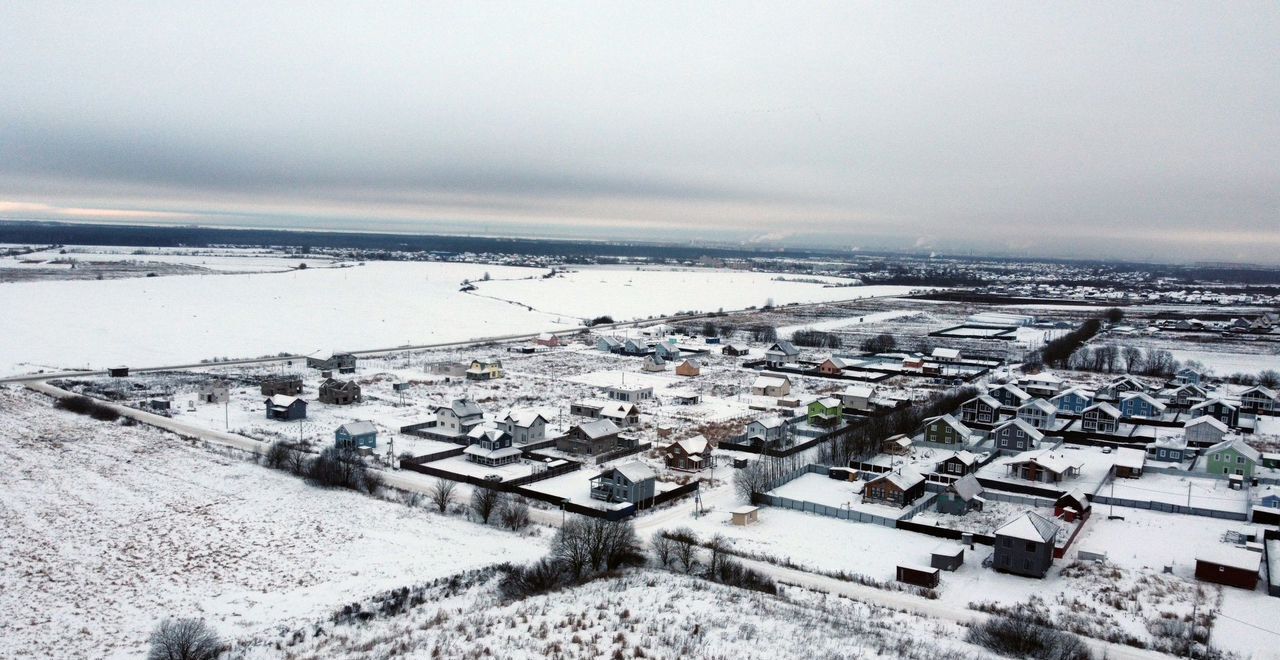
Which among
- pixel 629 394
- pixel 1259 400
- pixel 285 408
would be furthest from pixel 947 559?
pixel 1259 400

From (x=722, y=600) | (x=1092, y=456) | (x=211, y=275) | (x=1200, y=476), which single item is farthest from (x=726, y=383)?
(x=211, y=275)

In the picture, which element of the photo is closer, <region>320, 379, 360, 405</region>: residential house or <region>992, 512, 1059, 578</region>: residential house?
<region>992, 512, 1059, 578</region>: residential house

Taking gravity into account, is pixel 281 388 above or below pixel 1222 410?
below

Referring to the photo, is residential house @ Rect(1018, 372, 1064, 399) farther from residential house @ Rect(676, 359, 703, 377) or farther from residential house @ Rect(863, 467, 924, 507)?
residential house @ Rect(863, 467, 924, 507)

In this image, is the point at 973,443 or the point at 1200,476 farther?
the point at 973,443

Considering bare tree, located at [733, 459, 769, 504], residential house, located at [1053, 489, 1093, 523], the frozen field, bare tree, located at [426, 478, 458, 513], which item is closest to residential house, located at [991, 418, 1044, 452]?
residential house, located at [1053, 489, 1093, 523]

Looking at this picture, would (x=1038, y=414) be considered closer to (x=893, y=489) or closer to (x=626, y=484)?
(x=893, y=489)

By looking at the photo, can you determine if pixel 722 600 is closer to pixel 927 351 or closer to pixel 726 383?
pixel 726 383
